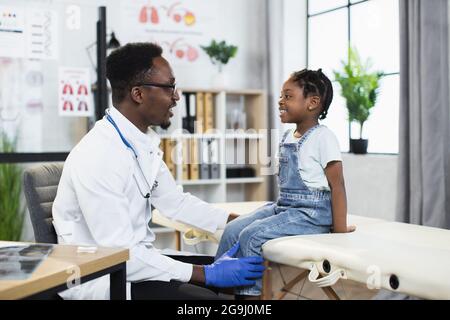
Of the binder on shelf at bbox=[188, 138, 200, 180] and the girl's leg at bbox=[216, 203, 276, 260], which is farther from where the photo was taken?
the binder on shelf at bbox=[188, 138, 200, 180]

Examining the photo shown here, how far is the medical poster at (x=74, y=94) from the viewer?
3.75 metres

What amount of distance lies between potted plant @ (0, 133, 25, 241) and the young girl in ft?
7.47

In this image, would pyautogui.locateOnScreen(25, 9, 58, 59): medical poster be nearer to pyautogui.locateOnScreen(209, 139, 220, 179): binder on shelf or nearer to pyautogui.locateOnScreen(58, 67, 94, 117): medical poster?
pyautogui.locateOnScreen(58, 67, 94, 117): medical poster

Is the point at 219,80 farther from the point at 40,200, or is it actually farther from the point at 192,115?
the point at 40,200

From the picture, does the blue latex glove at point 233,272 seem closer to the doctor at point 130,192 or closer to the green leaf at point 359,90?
the doctor at point 130,192

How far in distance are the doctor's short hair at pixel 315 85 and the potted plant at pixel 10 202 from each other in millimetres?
2440

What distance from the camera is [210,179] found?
4.42 m

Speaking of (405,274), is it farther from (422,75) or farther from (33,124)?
(33,124)

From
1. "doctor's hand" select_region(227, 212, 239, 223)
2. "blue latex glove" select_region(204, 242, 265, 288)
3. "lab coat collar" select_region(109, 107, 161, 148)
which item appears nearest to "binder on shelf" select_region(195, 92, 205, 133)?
"doctor's hand" select_region(227, 212, 239, 223)

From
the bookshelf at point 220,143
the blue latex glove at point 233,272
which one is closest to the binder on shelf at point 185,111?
the bookshelf at point 220,143

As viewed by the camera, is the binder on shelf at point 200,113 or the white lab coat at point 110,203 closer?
the white lab coat at point 110,203

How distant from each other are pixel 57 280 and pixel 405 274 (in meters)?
0.86

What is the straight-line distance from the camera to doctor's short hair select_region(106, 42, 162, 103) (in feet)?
5.60
